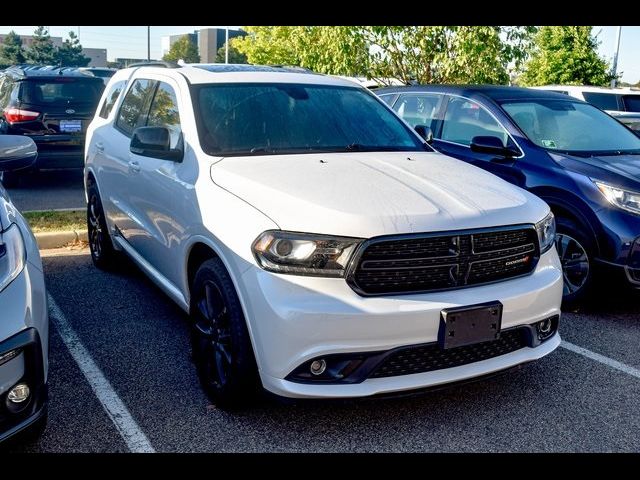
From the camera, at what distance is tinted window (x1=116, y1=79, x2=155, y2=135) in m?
5.09

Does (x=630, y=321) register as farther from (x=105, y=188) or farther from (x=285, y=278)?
(x=105, y=188)

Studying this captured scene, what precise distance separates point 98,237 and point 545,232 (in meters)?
3.86

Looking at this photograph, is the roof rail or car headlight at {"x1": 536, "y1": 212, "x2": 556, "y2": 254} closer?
car headlight at {"x1": 536, "y1": 212, "x2": 556, "y2": 254}

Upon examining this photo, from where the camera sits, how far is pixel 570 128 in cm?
594

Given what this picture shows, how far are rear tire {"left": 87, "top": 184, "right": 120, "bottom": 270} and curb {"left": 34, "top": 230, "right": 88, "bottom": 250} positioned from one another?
67 cm

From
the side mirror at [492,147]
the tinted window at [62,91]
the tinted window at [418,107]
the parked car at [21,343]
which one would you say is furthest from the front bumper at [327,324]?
the tinted window at [62,91]

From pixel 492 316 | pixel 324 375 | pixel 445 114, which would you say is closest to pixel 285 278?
pixel 324 375

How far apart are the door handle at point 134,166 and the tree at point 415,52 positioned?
349 inches

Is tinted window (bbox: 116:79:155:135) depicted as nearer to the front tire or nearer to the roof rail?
the roof rail

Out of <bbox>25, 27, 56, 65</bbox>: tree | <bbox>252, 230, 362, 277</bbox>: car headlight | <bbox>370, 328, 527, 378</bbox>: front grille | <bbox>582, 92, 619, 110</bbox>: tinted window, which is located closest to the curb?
<bbox>252, 230, 362, 277</bbox>: car headlight

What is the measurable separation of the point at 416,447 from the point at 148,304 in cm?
263
